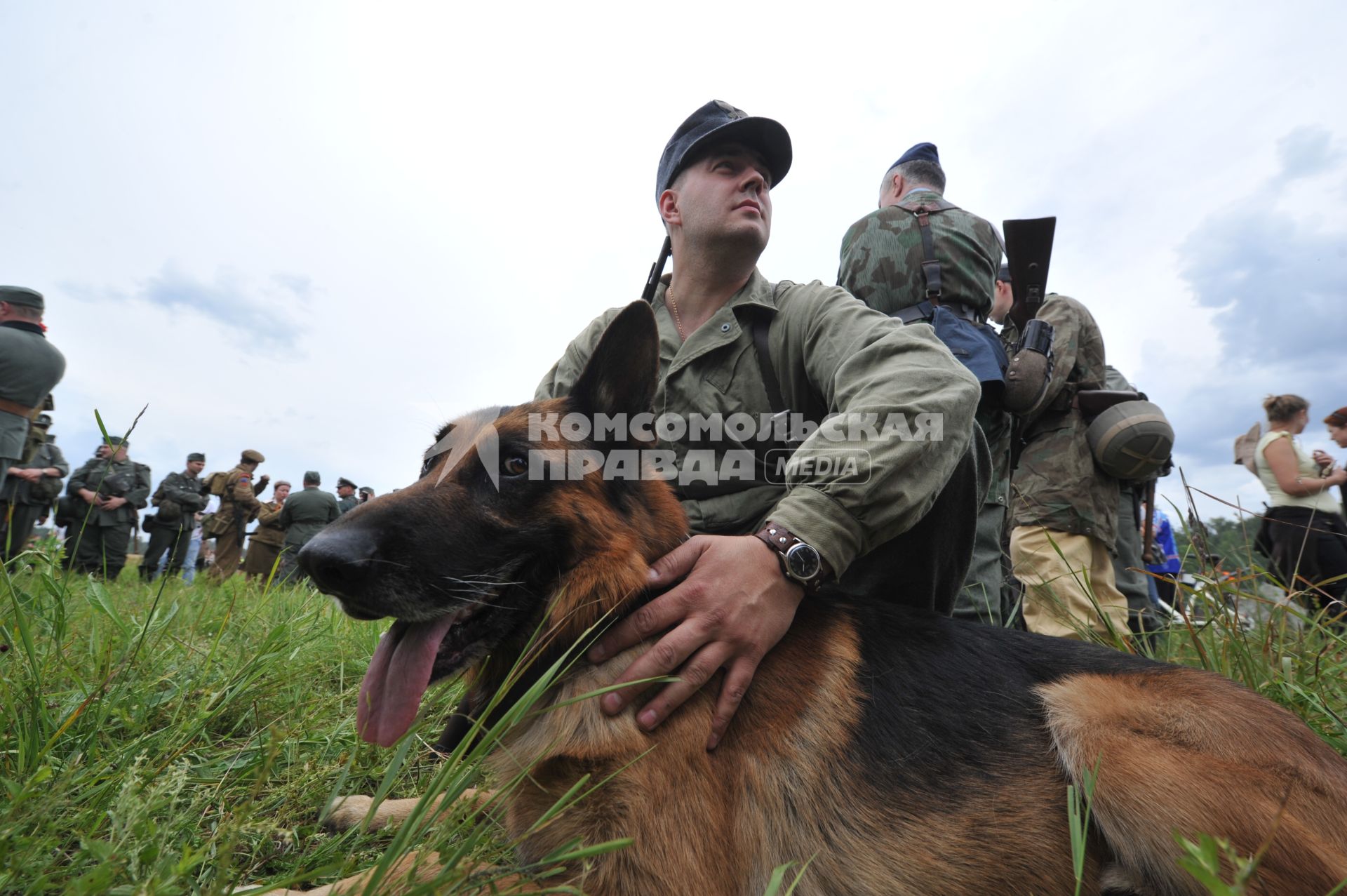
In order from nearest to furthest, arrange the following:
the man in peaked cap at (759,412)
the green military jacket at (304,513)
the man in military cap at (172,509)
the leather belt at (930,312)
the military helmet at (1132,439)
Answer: the man in peaked cap at (759,412)
the leather belt at (930,312)
the military helmet at (1132,439)
the man in military cap at (172,509)
the green military jacket at (304,513)

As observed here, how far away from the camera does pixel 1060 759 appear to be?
1.91m

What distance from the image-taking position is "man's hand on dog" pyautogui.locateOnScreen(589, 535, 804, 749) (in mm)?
1852

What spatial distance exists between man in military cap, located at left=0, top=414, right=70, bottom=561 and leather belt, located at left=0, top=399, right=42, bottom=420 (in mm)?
1204

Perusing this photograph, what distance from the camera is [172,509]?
43.4 ft

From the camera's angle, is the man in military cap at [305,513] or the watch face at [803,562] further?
the man in military cap at [305,513]

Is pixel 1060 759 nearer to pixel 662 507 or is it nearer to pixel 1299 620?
pixel 662 507

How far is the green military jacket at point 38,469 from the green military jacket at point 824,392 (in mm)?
7099

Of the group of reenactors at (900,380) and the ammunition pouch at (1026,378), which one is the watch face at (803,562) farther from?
the ammunition pouch at (1026,378)

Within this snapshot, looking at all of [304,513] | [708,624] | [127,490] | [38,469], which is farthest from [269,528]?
[708,624]

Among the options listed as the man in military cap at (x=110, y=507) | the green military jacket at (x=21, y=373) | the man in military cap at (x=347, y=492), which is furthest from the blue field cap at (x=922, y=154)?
the man in military cap at (x=347, y=492)

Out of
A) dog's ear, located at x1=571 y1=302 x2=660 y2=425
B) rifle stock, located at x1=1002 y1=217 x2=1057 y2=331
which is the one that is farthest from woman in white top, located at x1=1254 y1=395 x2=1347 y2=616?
dog's ear, located at x1=571 y1=302 x2=660 y2=425

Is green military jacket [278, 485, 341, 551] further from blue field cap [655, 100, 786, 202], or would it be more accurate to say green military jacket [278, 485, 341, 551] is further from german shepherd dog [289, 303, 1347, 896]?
german shepherd dog [289, 303, 1347, 896]

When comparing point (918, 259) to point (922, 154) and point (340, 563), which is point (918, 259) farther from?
point (340, 563)

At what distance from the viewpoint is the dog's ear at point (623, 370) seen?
230cm
